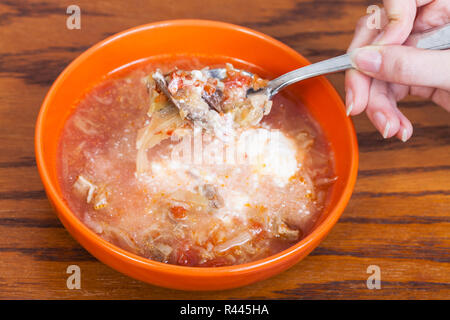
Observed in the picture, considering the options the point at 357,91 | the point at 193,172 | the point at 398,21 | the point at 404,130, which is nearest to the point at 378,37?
the point at 398,21

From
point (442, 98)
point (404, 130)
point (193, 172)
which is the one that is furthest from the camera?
point (442, 98)

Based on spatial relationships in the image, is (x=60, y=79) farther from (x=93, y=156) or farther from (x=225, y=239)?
(x=225, y=239)

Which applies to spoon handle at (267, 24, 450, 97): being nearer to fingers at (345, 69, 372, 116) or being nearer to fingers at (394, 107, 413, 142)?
fingers at (345, 69, 372, 116)

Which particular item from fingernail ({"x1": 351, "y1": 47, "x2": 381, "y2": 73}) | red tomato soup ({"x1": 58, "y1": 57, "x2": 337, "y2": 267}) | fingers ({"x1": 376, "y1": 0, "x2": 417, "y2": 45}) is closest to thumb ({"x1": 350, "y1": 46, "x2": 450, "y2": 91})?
fingernail ({"x1": 351, "y1": 47, "x2": 381, "y2": 73})

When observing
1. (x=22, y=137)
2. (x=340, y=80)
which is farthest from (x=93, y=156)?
(x=340, y=80)

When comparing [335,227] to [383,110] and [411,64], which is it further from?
[411,64]

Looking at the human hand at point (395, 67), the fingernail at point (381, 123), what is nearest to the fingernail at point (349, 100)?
the human hand at point (395, 67)

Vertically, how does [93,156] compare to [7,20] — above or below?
below

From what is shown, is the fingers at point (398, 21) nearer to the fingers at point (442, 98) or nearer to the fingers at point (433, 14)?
the fingers at point (433, 14)
